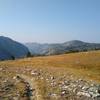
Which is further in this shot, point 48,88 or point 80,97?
point 48,88

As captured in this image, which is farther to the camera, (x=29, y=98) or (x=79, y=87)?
(x=79, y=87)

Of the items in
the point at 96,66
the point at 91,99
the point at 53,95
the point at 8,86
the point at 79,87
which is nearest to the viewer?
the point at 91,99

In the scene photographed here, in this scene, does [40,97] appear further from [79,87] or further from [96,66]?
[96,66]

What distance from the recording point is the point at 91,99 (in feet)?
70.8

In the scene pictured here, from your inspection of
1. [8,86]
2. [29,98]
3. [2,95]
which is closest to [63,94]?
[29,98]

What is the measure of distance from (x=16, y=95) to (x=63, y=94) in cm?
396

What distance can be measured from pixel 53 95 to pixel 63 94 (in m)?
0.87

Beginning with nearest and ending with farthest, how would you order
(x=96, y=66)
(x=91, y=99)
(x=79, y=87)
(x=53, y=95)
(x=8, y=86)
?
(x=91, y=99) → (x=53, y=95) → (x=79, y=87) → (x=8, y=86) → (x=96, y=66)

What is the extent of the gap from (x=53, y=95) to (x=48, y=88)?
3.71 meters

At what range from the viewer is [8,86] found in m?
28.5

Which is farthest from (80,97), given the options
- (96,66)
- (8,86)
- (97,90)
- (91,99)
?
(96,66)

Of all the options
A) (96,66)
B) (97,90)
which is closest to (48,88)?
(97,90)

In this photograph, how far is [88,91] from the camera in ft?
79.3

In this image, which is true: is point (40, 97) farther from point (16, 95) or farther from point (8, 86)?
point (8, 86)
